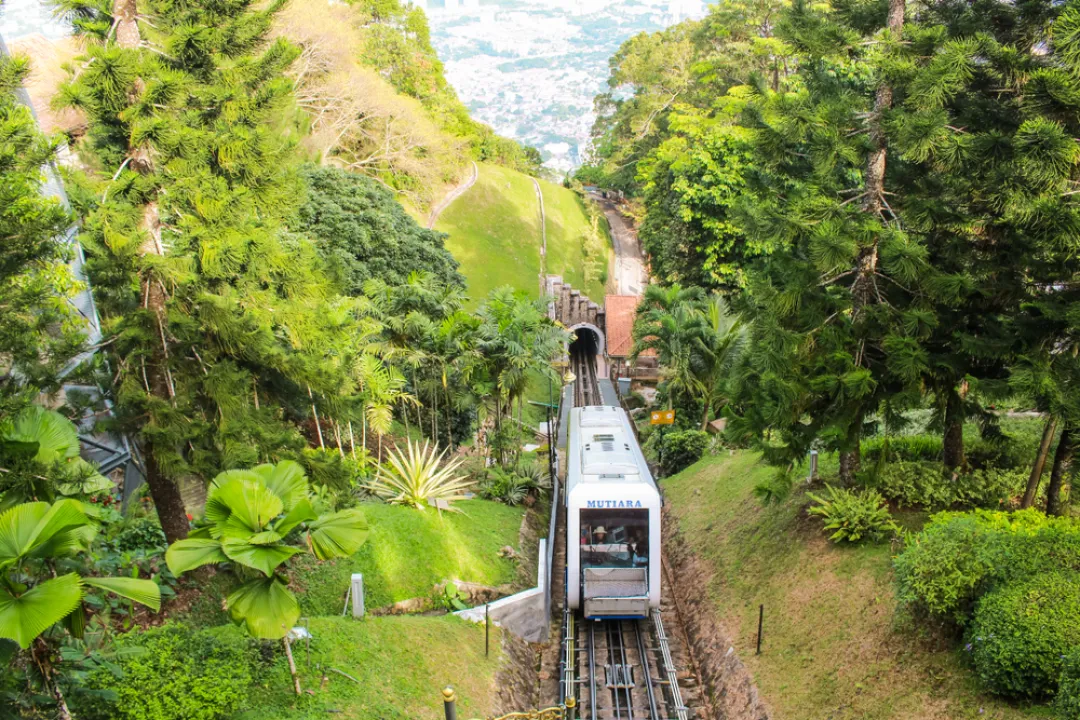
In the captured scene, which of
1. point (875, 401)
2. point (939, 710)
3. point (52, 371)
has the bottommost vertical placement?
point (939, 710)

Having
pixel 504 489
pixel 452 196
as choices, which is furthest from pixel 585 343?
pixel 504 489

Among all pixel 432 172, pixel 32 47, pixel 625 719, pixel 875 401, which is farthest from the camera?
pixel 432 172

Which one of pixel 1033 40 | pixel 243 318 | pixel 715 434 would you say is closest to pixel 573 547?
pixel 243 318

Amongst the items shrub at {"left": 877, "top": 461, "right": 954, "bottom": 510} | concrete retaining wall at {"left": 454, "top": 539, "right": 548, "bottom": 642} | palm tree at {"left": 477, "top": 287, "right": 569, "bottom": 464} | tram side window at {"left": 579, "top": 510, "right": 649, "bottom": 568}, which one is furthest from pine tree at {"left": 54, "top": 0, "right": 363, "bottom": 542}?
shrub at {"left": 877, "top": 461, "right": 954, "bottom": 510}

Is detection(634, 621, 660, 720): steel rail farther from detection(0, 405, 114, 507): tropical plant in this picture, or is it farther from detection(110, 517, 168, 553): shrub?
detection(0, 405, 114, 507): tropical plant

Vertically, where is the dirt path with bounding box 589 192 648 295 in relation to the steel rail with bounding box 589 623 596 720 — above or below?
above

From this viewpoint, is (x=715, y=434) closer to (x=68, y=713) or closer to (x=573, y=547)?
(x=573, y=547)
